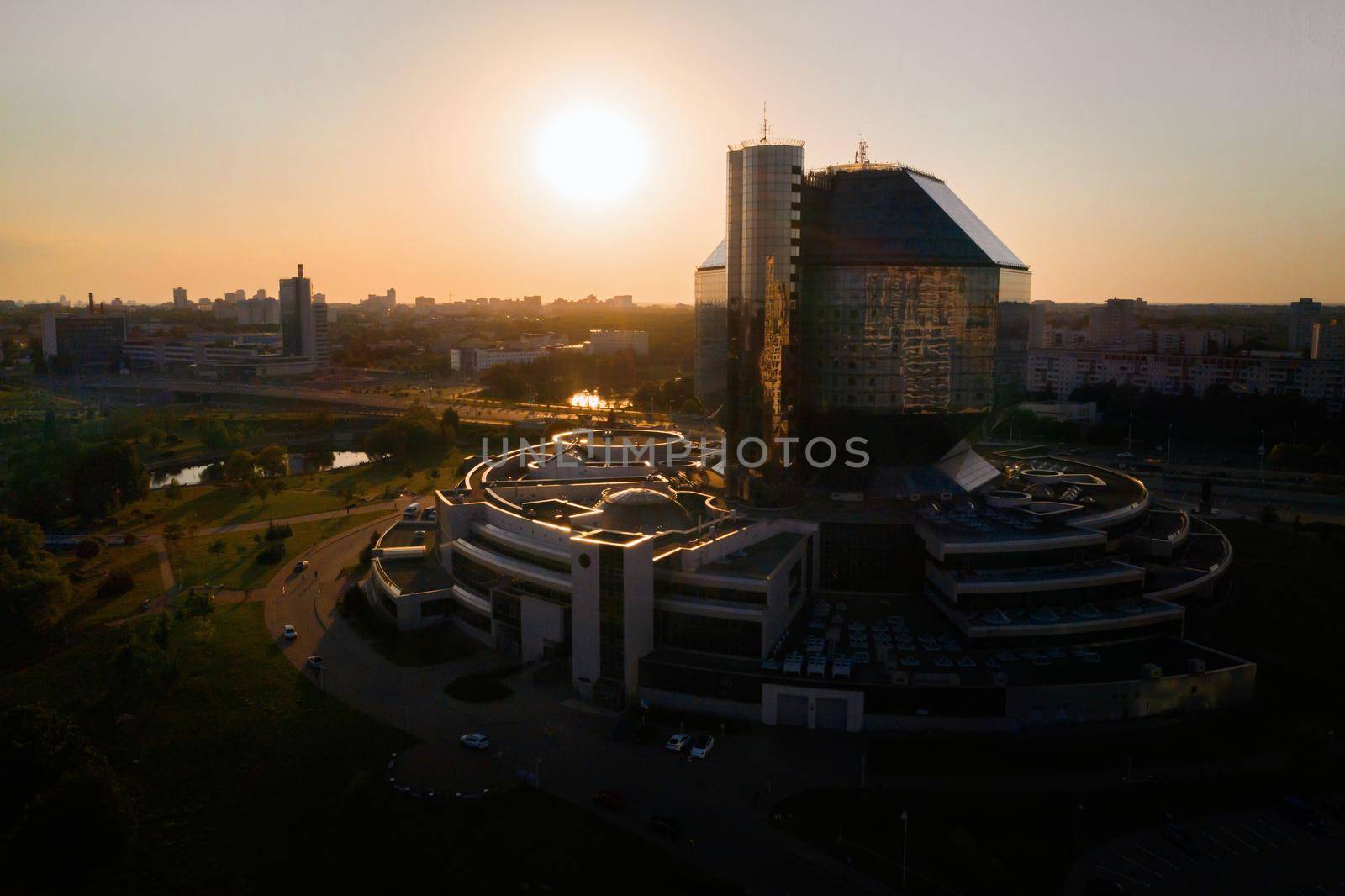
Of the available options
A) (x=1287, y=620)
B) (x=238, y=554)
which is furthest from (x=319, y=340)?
(x=1287, y=620)

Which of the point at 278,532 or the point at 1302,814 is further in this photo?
the point at 278,532

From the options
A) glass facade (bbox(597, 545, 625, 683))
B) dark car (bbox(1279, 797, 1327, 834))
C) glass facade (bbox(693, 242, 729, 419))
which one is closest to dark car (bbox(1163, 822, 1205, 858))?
dark car (bbox(1279, 797, 1327, 834))

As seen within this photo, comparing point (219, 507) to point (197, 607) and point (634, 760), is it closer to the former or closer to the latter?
point (197, 607)

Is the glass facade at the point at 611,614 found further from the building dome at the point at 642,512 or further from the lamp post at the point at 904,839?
the lamp post at the point at 904,839

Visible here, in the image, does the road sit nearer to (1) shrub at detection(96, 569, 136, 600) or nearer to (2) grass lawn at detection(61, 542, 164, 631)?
(2) grass lawn at detection(61, 542, 164, 631)

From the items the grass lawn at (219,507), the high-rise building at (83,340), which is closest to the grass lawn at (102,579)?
the grass lawn at (219,507)

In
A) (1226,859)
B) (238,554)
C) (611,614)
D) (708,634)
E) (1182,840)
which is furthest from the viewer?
(238,554)

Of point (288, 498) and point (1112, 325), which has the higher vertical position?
point (1112, 325)

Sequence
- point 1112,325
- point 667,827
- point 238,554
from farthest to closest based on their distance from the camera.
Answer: point 1112,325 < point 238,554 < point 667,827
